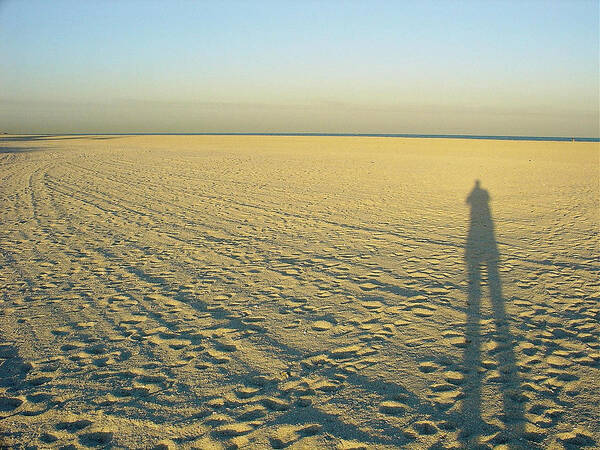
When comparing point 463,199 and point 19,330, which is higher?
point 463,199

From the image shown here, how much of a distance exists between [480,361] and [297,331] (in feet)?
6.33

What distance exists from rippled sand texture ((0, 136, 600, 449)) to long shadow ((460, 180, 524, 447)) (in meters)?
0.02

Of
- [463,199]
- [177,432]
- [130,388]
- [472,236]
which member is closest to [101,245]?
[130,388]

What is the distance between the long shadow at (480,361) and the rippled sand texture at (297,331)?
0.02 m

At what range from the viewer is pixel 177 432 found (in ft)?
10.0

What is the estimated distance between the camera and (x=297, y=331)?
464 cm

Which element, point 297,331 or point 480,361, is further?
point 297,331

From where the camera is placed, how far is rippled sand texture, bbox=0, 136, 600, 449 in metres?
3.17

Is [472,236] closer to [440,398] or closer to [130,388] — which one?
[440,398]

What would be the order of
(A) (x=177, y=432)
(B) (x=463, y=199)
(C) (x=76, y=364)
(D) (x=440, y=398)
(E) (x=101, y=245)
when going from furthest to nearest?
(B) (x=463, y=199) < (E) (x=101, y=245) < (C) (x=76, y=364) < (D) (x=440, y=398) < (A) (x=177, y=432)

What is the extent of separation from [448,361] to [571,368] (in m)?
1.17

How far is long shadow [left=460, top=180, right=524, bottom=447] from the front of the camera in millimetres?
3121

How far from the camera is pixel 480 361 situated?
13.1ft

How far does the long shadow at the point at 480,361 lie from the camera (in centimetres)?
312
